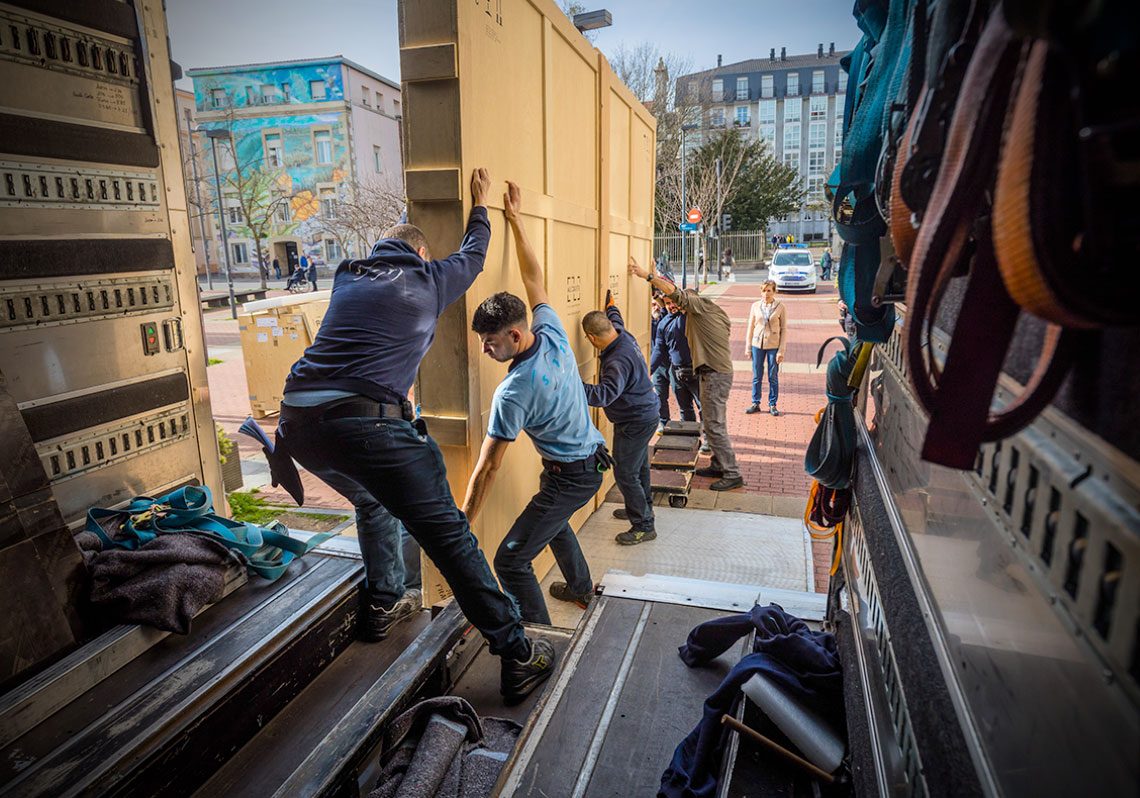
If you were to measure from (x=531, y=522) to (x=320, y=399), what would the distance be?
1455 millimetres

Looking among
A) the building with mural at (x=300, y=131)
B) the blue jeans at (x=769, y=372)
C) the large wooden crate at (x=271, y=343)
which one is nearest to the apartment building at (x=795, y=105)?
the building with mural at (x=300, y=131)

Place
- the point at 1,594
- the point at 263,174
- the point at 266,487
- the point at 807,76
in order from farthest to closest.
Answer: the point at 807,76, the point at 263,174, the point at 266,487, the point at 1,594

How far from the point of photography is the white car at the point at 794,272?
2795 centimetres

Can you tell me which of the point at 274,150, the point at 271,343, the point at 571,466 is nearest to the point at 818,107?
the point at 274,150

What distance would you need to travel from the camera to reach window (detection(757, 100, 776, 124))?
7169 cm

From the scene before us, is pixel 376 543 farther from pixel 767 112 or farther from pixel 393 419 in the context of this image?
pixel 767 112

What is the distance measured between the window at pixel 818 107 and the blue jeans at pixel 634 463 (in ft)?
A: 246

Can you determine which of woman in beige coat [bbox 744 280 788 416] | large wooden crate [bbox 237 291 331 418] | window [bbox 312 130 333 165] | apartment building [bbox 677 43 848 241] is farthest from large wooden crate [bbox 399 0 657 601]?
apartment building [bbox 677 43 848 241]

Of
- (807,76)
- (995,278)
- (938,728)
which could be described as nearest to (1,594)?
(938,728)

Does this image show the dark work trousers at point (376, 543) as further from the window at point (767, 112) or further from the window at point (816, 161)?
the window at point (767, 112)

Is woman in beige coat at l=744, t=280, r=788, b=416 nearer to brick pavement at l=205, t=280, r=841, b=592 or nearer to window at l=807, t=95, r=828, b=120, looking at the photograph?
brick pavement at l=205, t=280, r=841, b=592

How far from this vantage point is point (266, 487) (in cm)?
730

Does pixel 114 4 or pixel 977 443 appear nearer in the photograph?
pixel 977 443

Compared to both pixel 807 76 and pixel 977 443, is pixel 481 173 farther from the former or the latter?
pixel 807 76
